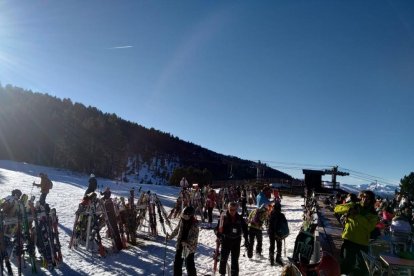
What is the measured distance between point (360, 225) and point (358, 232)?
0.15 metres

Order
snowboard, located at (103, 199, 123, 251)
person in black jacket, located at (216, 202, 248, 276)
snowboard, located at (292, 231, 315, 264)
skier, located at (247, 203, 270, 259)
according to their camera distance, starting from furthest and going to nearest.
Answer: snowboard, located at (103, 199, 123, 251) < skier, located at (247, 203, 270, 259) < person in black jacket, located at (216, 202, 248, 276) < snowboard, located at (292, 231, 315, 264)

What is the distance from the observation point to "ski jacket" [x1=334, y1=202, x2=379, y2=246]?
7355mm

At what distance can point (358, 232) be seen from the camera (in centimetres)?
738

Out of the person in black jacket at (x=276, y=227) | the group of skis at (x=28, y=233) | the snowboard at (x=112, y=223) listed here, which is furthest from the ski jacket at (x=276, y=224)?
the group of skis at (x=28, y=233)

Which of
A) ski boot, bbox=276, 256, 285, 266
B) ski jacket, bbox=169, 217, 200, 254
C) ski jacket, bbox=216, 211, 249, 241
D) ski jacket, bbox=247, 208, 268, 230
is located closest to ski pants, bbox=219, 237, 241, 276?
ski jacket, bbox=216, 211, 249, 241

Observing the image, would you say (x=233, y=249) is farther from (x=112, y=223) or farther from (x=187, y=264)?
(x=112, y=223)

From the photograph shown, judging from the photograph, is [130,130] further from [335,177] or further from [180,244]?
[180,244]

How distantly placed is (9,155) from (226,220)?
63892mm

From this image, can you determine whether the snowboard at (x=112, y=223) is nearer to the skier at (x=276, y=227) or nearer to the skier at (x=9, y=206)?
the skier at (x=9, y=206)

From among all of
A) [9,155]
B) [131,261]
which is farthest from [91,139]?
[131,261]

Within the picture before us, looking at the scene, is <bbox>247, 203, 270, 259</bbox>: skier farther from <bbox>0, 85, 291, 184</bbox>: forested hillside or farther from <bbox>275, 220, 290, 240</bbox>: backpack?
<bbox>0, 85, 291, 184</bbox>: forested hillside

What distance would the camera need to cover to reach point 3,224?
358 inches

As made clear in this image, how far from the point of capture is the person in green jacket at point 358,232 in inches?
290

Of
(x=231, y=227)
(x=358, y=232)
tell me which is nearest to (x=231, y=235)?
(x=231, y=227)
